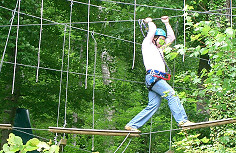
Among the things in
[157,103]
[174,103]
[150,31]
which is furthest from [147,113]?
[150,31]

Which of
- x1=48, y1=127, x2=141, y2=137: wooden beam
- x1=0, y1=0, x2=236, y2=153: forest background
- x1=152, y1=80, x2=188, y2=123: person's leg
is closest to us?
x1=48, y1=127, x2=141, y2=137: wooden beam

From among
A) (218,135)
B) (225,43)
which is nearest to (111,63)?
(218,135)

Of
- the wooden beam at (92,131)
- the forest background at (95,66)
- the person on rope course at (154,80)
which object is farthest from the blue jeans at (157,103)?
the forest background at (95,66)

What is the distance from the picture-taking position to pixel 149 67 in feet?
19.4

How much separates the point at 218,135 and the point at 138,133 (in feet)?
10.5

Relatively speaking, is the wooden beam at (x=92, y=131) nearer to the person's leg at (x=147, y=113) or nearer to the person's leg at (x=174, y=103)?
the person's leg at (x=147, y=113)

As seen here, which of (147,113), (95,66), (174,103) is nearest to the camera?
(174,103)

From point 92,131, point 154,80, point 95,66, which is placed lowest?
point 92,131

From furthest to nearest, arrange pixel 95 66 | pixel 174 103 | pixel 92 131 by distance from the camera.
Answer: pixel 95 66, pixel 174 103, pixel 92 131

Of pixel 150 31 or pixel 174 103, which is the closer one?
pixel 174 103

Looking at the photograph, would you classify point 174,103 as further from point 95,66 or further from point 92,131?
point 95,66

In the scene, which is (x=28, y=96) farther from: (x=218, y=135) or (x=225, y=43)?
(x=225, y=43)

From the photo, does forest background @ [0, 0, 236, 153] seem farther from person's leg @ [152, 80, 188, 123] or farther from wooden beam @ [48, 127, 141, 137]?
wooden beam @ [48, 127, 141, 137]

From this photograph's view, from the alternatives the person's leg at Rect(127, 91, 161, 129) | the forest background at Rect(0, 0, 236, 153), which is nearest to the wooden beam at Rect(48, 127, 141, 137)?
the person's leg at Rect(127, 91, 161, 129)
